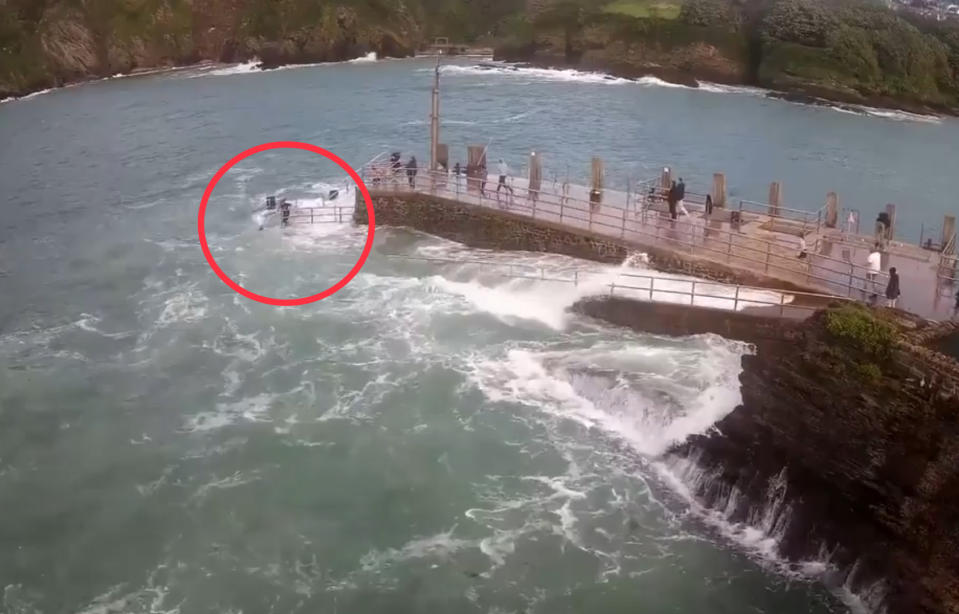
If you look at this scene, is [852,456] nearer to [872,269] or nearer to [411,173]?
[872,269]

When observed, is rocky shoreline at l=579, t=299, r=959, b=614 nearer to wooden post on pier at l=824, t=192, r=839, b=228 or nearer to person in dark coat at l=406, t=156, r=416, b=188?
wooden post on pier at l=824, t=192, r=839, b=228

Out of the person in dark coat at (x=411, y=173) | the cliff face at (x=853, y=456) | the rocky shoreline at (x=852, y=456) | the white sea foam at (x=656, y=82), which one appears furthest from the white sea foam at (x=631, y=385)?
the white sea foam at (x=656, y=82)

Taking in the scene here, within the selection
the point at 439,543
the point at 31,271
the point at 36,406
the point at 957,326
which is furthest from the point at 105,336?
the point at 957,326

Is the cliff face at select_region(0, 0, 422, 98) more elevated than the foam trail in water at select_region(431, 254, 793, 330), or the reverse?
the cliff face at select_region(0, 0, 422, 98)

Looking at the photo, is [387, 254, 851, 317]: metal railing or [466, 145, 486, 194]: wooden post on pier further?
[466, 145, 486, 194]: wooden post on pier

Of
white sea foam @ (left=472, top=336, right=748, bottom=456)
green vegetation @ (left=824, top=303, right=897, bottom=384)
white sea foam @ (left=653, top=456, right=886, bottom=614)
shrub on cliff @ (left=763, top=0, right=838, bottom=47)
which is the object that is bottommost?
white sea foam @ (left=653, top=456, right=886, bottom=614)

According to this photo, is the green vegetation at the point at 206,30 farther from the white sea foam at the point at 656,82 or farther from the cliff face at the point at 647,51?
the white sea foam at the point at 656,82

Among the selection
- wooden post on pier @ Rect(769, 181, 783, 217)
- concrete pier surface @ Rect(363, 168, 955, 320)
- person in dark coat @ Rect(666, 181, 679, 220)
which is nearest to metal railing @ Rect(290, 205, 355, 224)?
concrete pier surface @ Rect(363, 168, 955, 320)
